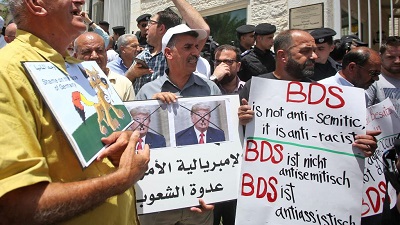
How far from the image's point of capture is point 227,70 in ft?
13.4

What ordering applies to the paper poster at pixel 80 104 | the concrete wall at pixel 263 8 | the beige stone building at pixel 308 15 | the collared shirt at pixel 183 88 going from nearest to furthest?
1. the paper poster at pixel 80 104
2. the collared shirt at pixel 183 88
3. the beige stone building at pixel 308 15
4. the concrete wall at pixel 263 8

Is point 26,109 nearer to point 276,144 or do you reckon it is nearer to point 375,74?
point 276,144

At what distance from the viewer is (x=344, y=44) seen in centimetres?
627

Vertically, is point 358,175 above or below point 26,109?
below

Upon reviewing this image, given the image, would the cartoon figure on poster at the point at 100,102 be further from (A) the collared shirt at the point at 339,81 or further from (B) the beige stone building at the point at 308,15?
(B) the beige stone building at the point at 308,15

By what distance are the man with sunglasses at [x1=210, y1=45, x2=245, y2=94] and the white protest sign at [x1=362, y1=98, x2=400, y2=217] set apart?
1.47 meters

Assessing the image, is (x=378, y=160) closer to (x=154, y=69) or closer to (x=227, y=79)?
(x=227, y=79)

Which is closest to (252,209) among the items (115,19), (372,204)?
(372,204)

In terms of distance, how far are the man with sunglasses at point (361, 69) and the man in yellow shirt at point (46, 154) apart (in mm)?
2625

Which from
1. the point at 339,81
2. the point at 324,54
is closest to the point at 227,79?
the point at 339,81

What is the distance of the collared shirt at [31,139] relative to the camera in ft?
3.87

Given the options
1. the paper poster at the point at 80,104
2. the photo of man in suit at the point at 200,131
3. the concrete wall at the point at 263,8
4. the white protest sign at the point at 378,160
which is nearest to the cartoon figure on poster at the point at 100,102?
the paper poster at the point at 80,104

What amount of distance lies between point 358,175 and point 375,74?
4.75 ft

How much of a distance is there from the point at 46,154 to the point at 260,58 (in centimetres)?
443
